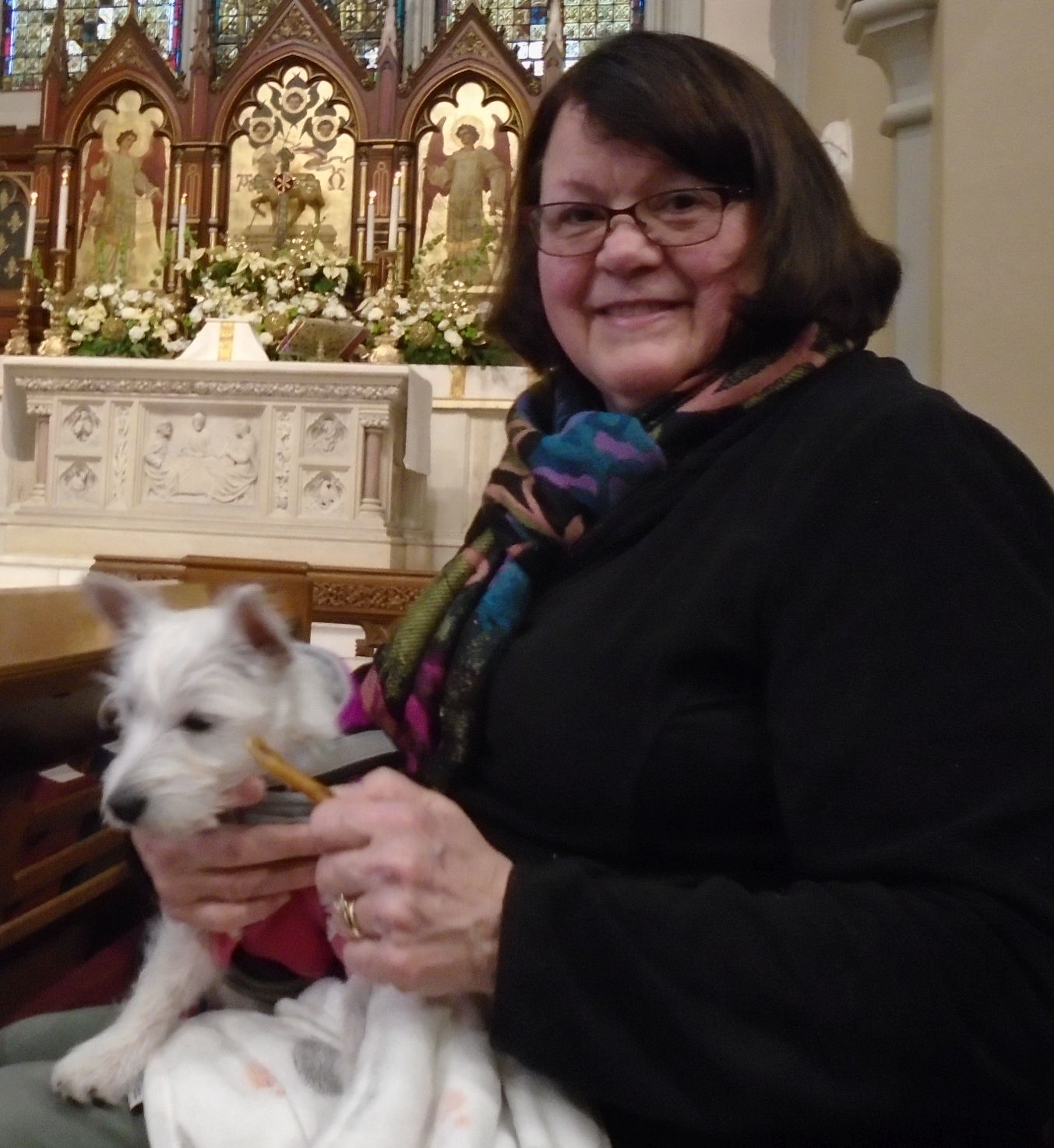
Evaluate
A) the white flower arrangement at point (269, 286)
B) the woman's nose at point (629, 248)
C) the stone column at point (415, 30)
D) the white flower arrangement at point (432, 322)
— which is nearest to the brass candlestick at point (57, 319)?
the white flower arrangement at point (269, 286)

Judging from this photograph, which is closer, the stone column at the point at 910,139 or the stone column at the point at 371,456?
the stone column at the point at 910,139

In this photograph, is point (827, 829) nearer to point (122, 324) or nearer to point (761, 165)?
point (761, 165)

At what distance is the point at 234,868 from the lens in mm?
908

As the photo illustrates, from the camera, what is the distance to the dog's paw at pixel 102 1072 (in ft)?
3.05

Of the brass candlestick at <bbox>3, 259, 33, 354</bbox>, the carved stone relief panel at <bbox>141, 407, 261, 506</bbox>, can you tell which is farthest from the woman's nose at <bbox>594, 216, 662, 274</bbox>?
the brass candlestick at <bbox>3, 259, 33, 354</bbox>

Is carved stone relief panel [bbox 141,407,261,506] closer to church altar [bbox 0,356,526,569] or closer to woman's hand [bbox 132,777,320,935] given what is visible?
church altar [bbox 0,356,526,569]

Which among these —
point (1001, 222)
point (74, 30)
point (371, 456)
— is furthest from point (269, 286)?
point (1001, 222)

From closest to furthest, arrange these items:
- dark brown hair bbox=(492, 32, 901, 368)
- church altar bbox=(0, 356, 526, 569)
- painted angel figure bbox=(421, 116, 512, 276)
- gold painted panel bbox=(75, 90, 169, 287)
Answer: dark brown hair bbox=(492, 32, 901, 368), church altar bbox=(0, 356, 526, 569), painted angel figure bbox=(421, 116, 512, 276), gold painted panel bbox=(75, 90, 169, 287)

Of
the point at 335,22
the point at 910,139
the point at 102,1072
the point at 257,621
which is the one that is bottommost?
the point at 102,1072

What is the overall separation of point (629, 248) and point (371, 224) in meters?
5.15

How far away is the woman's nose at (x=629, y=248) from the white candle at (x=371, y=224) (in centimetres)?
503

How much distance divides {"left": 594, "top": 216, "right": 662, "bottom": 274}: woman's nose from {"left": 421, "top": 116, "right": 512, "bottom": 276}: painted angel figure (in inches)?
195

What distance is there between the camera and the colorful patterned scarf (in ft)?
3.18

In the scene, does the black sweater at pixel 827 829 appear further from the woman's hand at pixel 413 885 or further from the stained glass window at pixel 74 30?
the stained glass window at pixel 74 30
